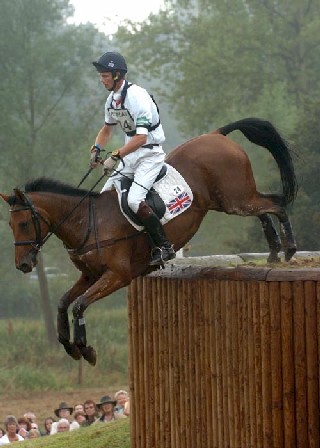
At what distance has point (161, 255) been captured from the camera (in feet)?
33.5

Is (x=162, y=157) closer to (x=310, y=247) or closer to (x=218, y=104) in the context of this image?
(x=310, y=247)

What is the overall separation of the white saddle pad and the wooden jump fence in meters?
0.56

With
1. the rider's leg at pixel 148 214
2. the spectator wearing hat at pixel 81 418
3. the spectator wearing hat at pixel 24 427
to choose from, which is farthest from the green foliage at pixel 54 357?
the rider's leg at pixel 148 214

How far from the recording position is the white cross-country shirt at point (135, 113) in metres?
10.4

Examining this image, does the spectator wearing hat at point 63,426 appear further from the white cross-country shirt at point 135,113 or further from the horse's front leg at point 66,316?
the white cross-country shirt at point 135,113

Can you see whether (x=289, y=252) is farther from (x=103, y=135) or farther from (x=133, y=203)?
(x=103, y=135)

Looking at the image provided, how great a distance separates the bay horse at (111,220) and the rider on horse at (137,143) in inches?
10.8

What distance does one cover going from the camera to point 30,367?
34094mm

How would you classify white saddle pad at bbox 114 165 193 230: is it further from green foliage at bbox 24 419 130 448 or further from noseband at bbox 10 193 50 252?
green foliage at bbox 24 419 130 448

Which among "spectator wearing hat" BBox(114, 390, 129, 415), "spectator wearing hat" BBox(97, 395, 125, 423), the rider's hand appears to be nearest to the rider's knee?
the rider's hand

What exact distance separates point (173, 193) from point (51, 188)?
1.16 meters

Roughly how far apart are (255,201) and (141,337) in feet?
6.00

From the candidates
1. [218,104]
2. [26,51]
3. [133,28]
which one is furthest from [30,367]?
[133,28]

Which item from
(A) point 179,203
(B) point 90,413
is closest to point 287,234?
(A) point 179,203
